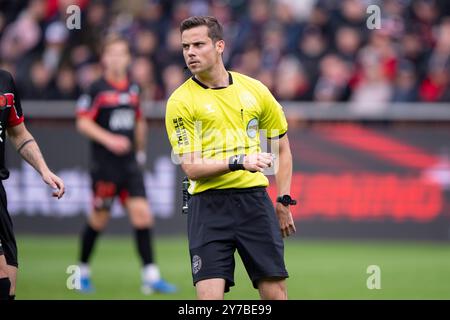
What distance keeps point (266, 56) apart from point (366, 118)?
2884mm

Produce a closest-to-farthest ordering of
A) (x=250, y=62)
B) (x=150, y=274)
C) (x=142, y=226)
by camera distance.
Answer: (x=150, y=274) → (x=142, y=226) → (x=250, y=62)

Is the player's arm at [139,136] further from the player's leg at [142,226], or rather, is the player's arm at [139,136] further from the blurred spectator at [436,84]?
the blurred spectator at [436,84]

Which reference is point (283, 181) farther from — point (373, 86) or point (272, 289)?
point (373, 86)

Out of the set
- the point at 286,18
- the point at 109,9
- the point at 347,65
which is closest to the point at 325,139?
the point at 347,65

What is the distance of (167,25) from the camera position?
19609 millimetres

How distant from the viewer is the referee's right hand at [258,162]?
23.6ft

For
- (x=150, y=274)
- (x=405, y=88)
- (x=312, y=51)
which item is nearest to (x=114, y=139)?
(x=150, y=274)

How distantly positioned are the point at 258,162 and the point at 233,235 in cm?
77

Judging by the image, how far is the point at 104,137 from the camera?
12.6 m

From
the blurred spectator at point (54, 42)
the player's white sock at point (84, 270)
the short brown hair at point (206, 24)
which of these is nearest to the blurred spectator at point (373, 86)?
the blurred spectator at point (54, 42)

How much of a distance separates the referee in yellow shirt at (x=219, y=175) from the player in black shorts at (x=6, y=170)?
1067mm

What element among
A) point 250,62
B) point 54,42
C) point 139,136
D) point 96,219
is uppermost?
point 54,42

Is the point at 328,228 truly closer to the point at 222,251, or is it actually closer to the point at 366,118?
the point at 366,118

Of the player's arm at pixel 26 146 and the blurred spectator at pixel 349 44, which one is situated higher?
the blurred spectator at pixel 349 44
